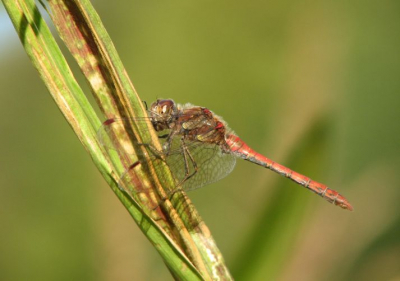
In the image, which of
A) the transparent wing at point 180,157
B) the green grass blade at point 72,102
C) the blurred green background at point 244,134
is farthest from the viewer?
the blurred green background at point 244,134

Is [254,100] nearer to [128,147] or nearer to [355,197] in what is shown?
[355,197]

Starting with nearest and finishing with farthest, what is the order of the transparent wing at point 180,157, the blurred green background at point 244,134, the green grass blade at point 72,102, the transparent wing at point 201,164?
the green grass blade at point 72,102 < the transparent wing at point 180,157 < the transparent wing at point 201,164 < the blurred green background at point 244,134

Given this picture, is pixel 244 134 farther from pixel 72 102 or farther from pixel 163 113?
pixel 72 102

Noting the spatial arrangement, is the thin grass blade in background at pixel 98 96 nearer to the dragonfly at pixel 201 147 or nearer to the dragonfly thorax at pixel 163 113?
the dragonfly at pixel 201 147

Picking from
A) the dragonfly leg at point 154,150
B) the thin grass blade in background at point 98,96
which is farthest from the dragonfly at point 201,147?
the thin grass blade in background at point 98,96

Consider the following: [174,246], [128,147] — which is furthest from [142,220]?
[128,147]

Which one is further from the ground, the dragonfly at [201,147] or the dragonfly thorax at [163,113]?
the dragonfly thorax at [163,113]

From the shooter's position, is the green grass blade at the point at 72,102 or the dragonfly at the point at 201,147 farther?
the dragonfly at the point at 201,147

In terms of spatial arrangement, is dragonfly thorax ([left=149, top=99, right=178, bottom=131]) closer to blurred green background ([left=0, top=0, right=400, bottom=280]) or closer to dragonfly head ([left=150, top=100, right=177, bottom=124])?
dragonfly head ([left=150, top=100, right=177, bottom=124])

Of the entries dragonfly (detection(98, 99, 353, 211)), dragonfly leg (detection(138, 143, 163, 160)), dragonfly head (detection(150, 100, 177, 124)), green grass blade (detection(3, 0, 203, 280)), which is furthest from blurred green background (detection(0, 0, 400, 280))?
green grass blade (detection(3, 0, 203, 280))

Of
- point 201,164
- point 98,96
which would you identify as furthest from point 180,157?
point 98,96
